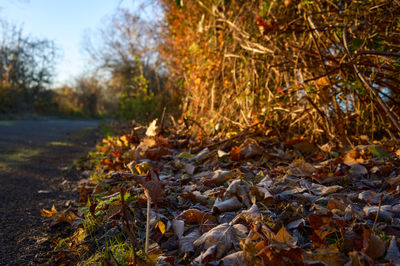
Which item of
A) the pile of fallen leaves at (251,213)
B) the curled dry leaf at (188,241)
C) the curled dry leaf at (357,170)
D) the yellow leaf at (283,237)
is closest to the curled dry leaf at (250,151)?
the pile of fallen leaves at (251,213)

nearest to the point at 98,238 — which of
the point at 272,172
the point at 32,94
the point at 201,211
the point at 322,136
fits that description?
the point at 201,211

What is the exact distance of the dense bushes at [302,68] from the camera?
6.56 ft

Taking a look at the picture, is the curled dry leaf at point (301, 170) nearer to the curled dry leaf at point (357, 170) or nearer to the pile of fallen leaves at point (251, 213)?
the pile of fallen leaves at point (251, 213)

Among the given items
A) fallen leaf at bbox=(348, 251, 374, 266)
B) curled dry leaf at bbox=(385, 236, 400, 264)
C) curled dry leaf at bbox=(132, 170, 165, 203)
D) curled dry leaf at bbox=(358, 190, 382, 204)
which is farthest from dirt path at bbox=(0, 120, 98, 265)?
curled dry leaf at bbox=(358, 190, 382, 204)

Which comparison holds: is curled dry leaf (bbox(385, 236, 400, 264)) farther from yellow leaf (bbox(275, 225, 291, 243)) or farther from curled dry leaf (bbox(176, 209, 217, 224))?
curled dry leaf (bbox(176, 209, 217, 224))

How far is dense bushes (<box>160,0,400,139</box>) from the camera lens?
1998mm

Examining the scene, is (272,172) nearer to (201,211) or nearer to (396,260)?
(201,211)

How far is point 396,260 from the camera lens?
0.81 m

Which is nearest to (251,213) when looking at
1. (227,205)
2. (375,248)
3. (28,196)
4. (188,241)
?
(227,205)

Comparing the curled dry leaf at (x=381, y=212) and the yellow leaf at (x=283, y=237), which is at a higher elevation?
the curled dry leaf at (x=381, y=212)

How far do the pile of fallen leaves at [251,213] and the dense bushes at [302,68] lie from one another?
0.33m

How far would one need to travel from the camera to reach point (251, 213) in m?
1.17

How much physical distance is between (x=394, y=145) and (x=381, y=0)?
3.43 ft

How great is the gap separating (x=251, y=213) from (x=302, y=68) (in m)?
1.59
